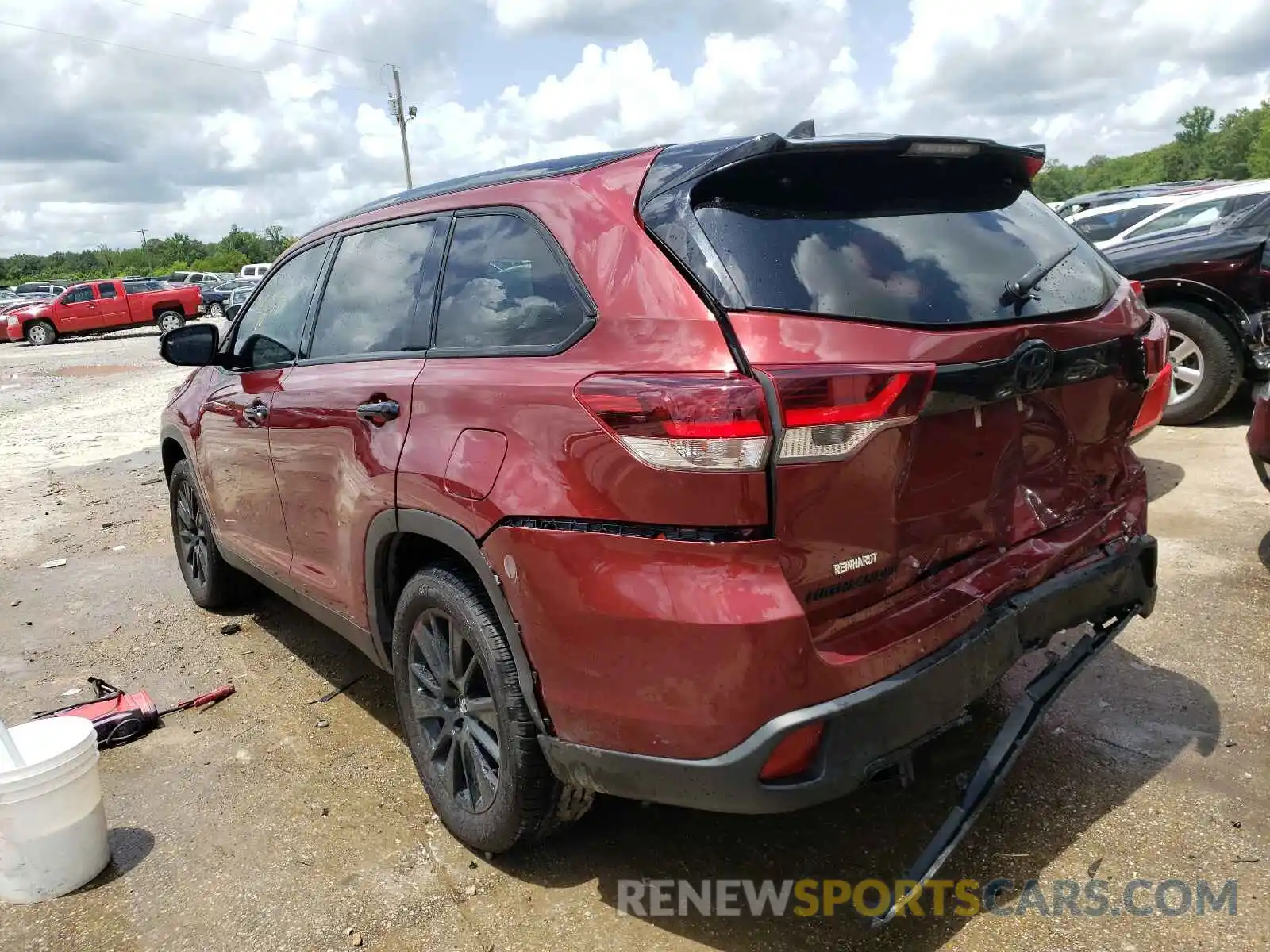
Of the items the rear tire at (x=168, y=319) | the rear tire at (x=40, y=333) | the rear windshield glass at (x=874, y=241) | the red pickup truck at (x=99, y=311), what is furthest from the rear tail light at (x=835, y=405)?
the rear tire at (x=40, y=333)

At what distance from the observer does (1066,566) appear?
2.57m

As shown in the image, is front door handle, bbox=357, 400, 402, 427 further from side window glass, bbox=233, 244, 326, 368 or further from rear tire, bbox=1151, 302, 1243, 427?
rear tire, bbox=1151, 302, 1243, 427

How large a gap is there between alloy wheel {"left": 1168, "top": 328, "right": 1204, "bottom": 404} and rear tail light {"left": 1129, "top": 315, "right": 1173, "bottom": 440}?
3821 millimetres

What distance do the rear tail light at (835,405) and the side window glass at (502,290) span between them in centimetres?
61

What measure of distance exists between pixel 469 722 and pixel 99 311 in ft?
95.4

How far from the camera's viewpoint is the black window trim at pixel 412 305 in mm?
2900

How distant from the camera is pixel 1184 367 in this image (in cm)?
670

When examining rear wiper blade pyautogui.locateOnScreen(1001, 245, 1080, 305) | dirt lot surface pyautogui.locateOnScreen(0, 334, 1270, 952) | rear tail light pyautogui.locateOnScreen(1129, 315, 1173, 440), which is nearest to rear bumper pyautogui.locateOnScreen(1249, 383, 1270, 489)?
dirt lot surface pyautogui.locateOnScreen(0, 334, 1270, 952)

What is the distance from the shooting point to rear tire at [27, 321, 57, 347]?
87.0 ft

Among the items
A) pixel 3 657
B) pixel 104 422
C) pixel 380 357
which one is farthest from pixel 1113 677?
pixel 104 422

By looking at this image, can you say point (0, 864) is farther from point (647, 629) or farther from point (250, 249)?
point (250, 249)

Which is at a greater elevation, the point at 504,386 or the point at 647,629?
the point at 504,386

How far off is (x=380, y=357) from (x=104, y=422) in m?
10.3

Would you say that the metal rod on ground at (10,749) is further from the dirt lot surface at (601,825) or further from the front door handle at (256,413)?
the front door handle at (256,413)
